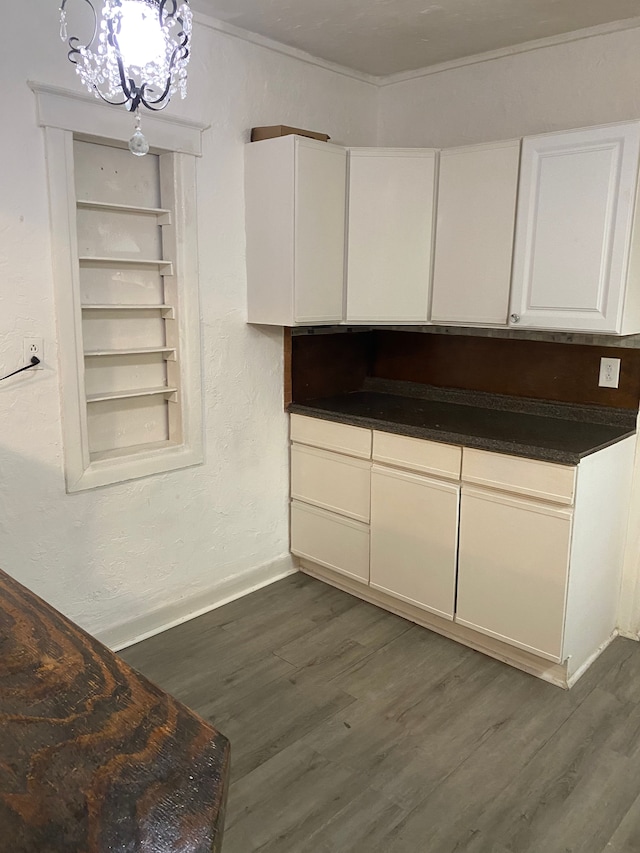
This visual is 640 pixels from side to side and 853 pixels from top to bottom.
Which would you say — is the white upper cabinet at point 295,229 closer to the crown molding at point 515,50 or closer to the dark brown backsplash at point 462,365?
the dark brown backsplash at point 462,365

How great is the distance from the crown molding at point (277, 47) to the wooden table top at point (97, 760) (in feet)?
8.15

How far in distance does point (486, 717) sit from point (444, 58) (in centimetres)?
A: 284

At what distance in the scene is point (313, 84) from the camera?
3.06 metres

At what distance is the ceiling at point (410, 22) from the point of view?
2.41 metres

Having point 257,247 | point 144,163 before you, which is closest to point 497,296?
point 257,247

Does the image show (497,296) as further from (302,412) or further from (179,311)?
(179,311)

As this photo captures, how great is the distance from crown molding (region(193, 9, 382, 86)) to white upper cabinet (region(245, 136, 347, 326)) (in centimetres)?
43

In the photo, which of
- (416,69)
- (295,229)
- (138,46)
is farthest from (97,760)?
(416,69)

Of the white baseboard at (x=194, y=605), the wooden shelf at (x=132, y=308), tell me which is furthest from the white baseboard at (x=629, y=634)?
the wooden shelf at (x=132, y=308)

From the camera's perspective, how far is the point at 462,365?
10.4 ft

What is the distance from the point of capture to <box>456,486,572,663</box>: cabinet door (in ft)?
7.76

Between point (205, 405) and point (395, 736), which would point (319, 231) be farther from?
point (395, 736)

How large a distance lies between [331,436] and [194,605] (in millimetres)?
1007

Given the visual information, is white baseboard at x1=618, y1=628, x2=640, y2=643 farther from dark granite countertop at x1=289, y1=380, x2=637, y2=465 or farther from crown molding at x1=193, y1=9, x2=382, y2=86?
crown molding at x1=193, y1=9, x2=382, y2=86
